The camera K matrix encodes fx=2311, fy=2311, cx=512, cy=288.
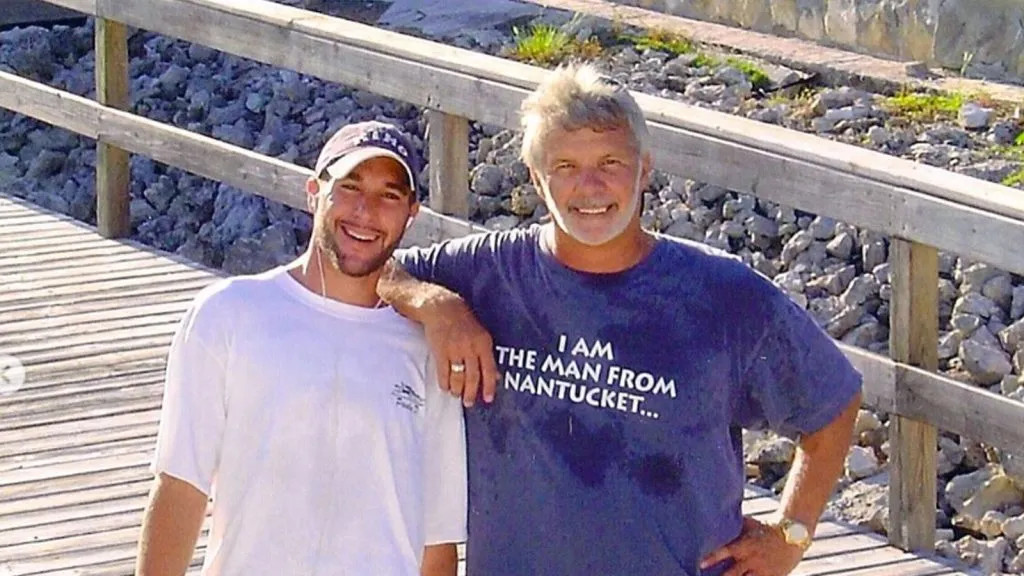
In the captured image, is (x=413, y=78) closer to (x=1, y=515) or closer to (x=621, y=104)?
(x=1, y=515)

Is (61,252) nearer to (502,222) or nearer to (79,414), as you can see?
(79,414)

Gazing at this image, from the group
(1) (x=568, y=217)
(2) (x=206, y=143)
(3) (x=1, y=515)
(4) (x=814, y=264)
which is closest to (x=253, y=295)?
(1) (x=568, y=217)

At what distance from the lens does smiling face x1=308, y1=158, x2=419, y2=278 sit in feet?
11.0

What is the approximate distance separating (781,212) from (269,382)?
532 centimetres

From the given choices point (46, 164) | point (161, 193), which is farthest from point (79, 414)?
point (46, 164)

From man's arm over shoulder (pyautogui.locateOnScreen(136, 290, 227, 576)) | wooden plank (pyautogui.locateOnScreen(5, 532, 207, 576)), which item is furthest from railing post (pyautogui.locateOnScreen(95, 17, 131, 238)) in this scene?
man's arm over shoulder (pyautogui.locateOnScreen(136, 290, 227, 576))

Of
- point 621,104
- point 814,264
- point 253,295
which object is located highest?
point 621,104

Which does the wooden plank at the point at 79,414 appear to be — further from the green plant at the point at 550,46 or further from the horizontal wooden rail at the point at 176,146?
the green plant at the point at 550,46

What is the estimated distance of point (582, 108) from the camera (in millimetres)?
3328

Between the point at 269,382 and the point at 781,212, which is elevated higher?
the point at 269,382

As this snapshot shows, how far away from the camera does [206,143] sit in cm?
741

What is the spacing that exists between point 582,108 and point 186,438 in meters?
0.74

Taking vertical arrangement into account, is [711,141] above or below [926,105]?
above

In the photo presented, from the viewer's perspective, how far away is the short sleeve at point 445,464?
11.4 ft
